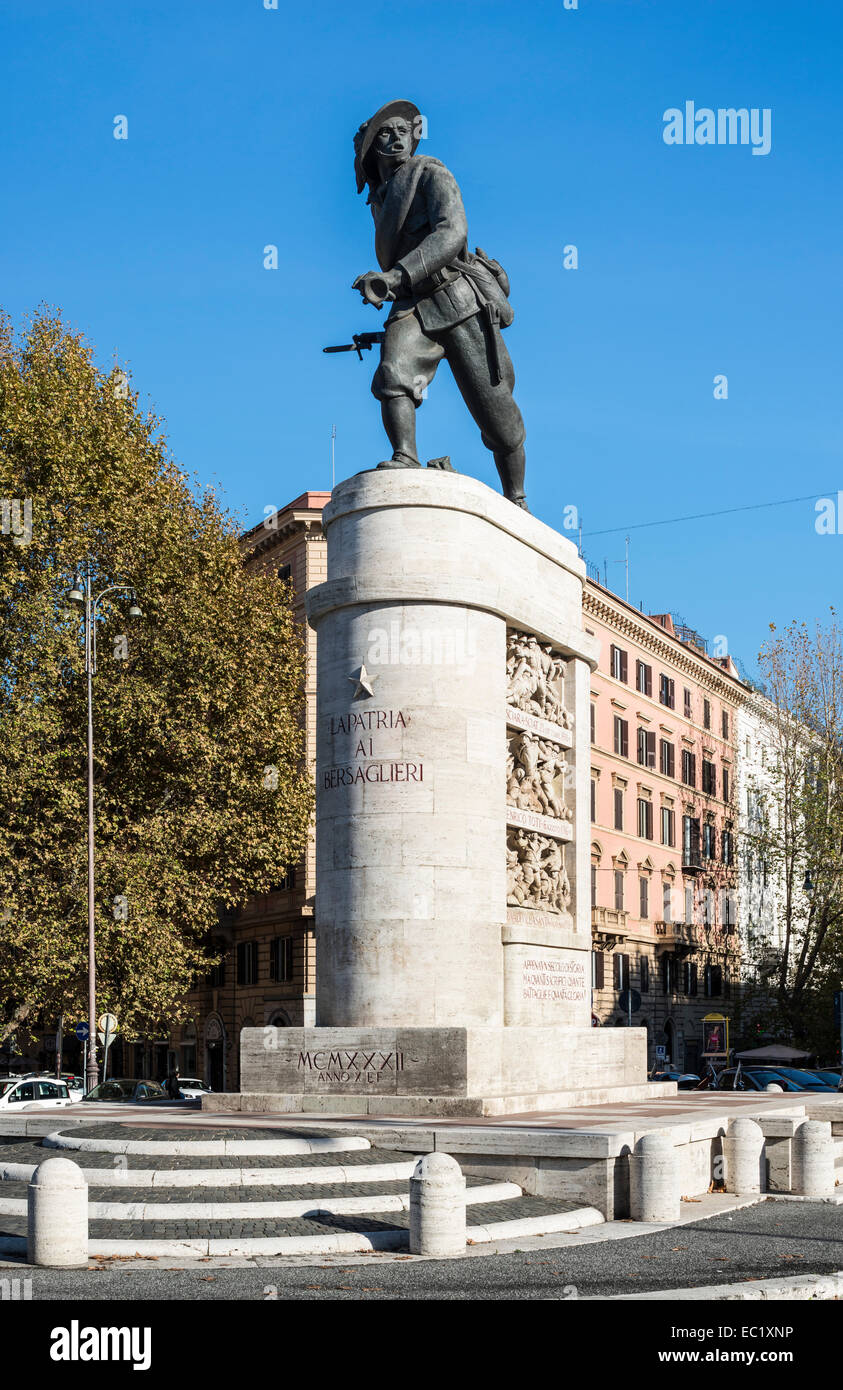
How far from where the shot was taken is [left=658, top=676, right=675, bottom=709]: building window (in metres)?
73.9

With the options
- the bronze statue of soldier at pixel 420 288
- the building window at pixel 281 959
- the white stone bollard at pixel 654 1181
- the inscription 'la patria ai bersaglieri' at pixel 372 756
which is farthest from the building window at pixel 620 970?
the white stone bollard at pixel 654 1181

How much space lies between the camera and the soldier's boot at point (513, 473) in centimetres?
2472

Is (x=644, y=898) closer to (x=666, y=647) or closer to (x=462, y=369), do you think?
(x=666, y=647)

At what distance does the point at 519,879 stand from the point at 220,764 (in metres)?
17.5

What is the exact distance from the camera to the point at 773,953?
205 feet

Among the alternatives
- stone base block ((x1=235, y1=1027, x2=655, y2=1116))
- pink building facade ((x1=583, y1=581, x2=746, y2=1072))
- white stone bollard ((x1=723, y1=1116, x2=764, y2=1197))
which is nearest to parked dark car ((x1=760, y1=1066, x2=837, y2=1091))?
stone base block ((x1=235, y1=1027, x2=655, y2=1116))

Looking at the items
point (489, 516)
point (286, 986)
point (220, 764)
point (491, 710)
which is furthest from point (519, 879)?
point (286, 986)

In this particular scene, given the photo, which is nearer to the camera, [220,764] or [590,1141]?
[590,1141]

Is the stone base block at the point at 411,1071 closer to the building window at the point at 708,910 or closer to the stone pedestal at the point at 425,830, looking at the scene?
the stone pedestal at the point at 425,830

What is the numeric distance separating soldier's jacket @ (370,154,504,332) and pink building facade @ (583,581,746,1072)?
4151 centimetres

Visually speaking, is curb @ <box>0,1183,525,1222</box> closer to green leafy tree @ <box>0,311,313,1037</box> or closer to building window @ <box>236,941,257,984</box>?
green leafy tree @ <box>0,311,313,1037</box>

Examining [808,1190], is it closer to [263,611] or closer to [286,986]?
[263,611]

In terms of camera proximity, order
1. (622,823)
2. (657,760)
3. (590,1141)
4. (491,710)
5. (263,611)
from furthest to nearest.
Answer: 1. (657,760)
2. (622,823)
3. (263,611)
4. (491,710)
5. (590,1141)

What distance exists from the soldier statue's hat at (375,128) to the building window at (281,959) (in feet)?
121
